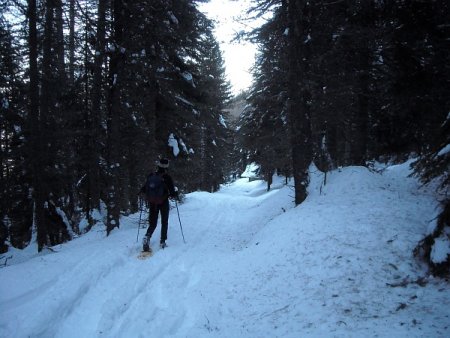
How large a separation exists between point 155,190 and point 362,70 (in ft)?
25.1

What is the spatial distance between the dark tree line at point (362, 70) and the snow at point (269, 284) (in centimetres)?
153

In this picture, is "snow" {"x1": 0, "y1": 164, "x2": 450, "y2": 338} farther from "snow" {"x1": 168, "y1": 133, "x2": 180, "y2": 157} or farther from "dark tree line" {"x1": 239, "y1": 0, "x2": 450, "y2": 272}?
"snow" {"x1": 168, "y1": 133, "x2": 180, "y2": 157}

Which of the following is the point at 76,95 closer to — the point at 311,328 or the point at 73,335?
the point at 73,335

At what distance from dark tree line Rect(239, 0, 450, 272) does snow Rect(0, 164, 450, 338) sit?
1.53 metres

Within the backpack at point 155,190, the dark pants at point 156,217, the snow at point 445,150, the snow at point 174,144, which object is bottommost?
the dark pants at point 156,217

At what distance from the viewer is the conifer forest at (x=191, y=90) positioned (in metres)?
8.29

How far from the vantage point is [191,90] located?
17.6m

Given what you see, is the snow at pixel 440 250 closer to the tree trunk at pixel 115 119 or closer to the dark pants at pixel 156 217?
the dark pants at pixel 156 217

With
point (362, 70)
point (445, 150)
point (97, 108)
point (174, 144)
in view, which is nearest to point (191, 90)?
point (174, 144)

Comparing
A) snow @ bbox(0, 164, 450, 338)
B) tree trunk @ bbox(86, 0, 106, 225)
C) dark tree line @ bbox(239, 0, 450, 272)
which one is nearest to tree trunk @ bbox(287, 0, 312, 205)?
dark tree line @ bbox(239, 0, 450, 272)

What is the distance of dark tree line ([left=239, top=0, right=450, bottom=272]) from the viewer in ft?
26.6

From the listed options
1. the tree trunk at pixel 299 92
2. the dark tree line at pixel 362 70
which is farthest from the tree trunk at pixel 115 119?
the tree trunk at pixel 299 92

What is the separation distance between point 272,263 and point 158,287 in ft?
7.83

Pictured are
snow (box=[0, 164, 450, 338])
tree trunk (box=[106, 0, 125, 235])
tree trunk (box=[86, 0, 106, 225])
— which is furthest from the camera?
tree trunk (box=[86, 0, 106, 225])
